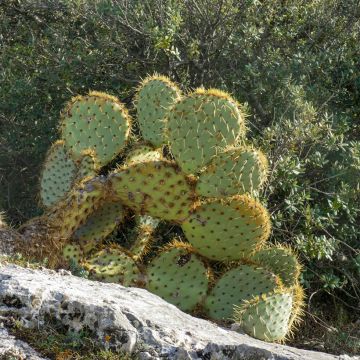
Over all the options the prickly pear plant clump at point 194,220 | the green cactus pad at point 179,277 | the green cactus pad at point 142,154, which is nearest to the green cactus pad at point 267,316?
the prickly pear plant clump at point 194,220

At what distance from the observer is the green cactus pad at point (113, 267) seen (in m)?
Result: 4.77

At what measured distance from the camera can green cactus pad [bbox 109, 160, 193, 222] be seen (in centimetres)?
477

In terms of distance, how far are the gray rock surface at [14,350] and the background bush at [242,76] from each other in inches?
109

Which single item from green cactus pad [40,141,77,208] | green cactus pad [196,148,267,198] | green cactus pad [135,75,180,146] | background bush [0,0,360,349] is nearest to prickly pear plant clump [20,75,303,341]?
green cactus pad [196,148,267,198]

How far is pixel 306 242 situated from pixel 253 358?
222cm

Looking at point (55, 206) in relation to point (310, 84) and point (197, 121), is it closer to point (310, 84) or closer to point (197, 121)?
point (197, 121)

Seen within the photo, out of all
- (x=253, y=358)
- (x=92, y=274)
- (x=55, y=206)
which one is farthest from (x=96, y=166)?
(x=253, y=358)

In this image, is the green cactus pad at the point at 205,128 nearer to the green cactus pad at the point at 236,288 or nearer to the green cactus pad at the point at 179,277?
the green cactus pad at the point at 179,277

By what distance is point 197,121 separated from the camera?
15.4ft

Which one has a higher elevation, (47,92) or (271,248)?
(271,248)

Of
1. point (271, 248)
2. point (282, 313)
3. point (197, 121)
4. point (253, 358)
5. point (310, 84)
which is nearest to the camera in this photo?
point (253, 358)

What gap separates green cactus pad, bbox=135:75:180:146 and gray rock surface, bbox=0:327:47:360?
256cm

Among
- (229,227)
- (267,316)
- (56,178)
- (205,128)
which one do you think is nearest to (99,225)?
(56,178)

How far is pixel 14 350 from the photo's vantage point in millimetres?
2934
